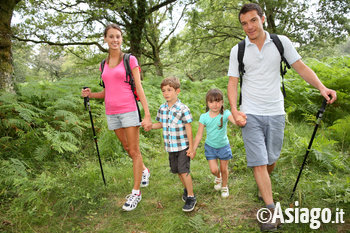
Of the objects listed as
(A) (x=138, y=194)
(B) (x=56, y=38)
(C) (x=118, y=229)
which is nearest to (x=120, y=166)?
(A) (x=138, y=194)

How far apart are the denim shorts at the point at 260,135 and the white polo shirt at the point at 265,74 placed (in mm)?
85

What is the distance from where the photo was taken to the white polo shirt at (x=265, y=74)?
2.77 m

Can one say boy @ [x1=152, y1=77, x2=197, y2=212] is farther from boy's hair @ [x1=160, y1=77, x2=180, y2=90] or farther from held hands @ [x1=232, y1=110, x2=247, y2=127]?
held hands @ [x1=232, y1=110, x2=247, y2=127]

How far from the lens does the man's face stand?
2.69m

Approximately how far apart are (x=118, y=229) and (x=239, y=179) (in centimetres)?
213

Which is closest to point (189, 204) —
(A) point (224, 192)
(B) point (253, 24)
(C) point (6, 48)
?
(A) point (224, 192)

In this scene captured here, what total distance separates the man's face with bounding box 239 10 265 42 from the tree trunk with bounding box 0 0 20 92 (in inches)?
219

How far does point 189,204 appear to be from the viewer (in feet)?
10.5

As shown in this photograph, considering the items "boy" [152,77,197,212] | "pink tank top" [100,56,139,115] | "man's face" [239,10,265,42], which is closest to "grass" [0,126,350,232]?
"boy" [152,77,197,212]

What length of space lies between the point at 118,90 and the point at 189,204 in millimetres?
1869

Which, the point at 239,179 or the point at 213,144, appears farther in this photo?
the point at 239,179

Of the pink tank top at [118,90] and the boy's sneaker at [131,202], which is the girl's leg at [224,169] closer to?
the boy's sneaker at [131,202]

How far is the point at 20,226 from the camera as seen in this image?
3.00 meters

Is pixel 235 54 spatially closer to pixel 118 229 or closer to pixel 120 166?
pixel 118 229
